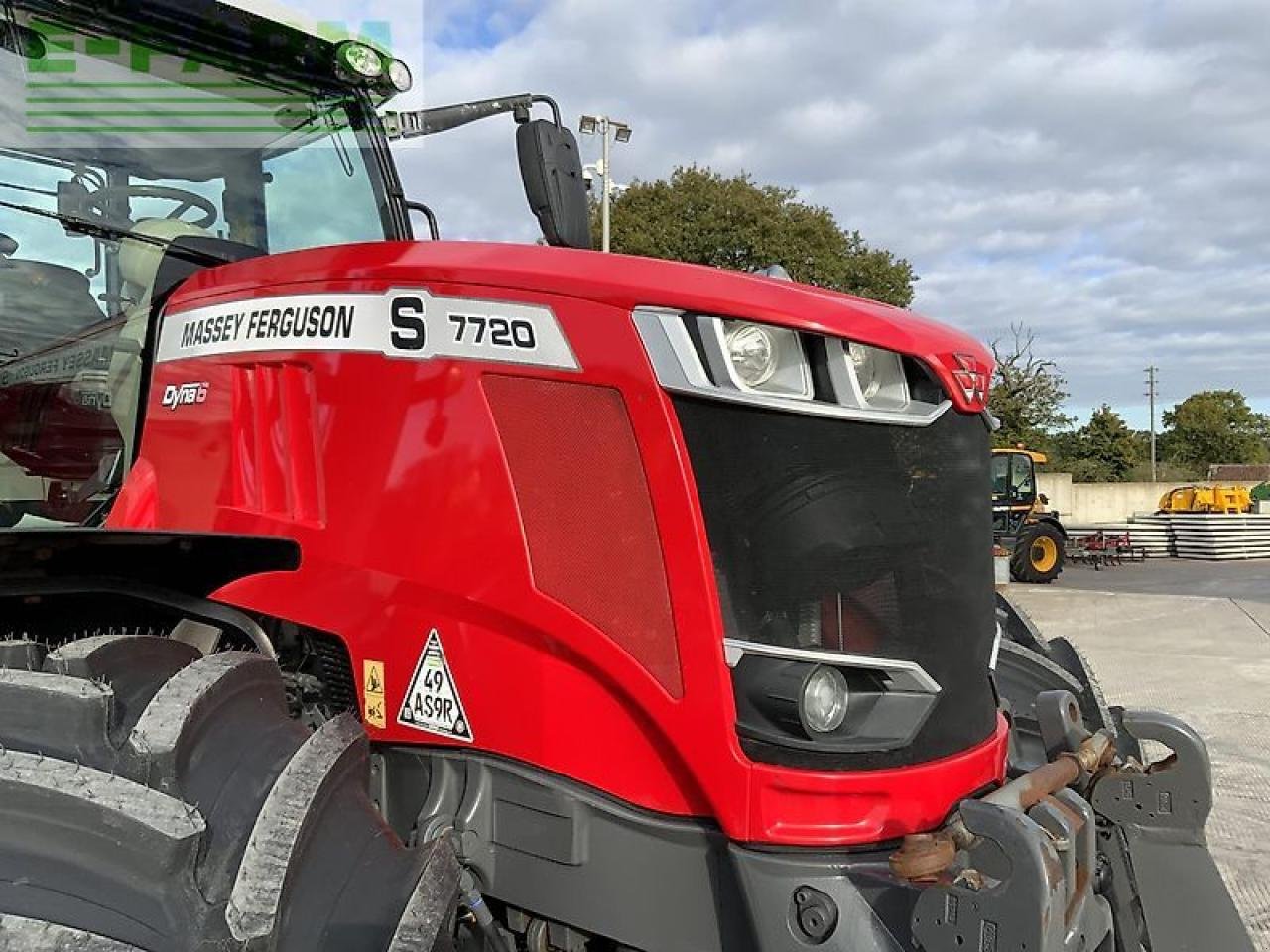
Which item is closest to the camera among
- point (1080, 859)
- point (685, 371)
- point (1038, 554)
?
point (685, 371)

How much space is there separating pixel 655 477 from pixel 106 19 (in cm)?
177

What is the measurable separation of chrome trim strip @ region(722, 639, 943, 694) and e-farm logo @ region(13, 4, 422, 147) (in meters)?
1.85

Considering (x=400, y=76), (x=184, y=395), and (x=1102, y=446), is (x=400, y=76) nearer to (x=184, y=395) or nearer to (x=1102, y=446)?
(x=184, y=395)

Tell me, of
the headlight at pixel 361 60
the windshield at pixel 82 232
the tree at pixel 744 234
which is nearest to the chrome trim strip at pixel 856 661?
the windshield at pixel 82 232

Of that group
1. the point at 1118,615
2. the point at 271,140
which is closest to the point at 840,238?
the point at 1118,615

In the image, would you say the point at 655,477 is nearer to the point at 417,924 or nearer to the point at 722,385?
the point at 722,385

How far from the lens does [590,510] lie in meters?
1.78

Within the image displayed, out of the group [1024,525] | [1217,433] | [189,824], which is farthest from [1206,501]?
[1217,433]

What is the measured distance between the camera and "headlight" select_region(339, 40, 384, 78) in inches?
108

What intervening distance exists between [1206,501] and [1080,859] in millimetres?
25761

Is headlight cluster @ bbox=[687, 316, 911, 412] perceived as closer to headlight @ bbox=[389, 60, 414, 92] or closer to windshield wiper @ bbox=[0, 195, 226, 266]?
windshield wiper @ bbox=[0, 195, 226, 266]

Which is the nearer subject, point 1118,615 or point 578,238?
point 578,238

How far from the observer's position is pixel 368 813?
1.69 meters

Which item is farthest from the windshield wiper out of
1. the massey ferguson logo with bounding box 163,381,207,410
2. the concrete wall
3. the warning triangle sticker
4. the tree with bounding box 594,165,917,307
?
the concrete wall
